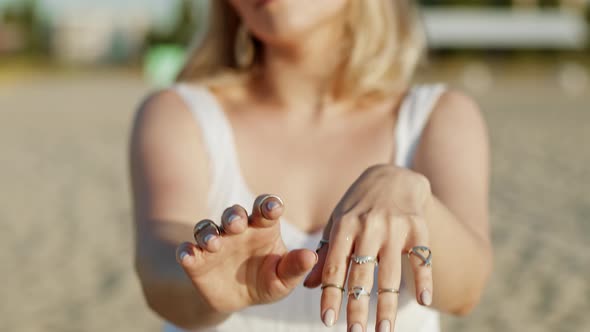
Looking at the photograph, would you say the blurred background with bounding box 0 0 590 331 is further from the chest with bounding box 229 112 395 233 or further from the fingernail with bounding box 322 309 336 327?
the fingernail with bounding box 322 309 336 327

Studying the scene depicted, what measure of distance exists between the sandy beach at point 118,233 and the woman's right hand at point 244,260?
3151 millimetres

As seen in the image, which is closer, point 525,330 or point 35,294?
point 525,330

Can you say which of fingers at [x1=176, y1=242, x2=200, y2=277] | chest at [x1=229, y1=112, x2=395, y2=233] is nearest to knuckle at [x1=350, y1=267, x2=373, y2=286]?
fingers at [x1=176, y1=242, x2=200, y2=277]

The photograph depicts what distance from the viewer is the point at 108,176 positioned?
28.9ft

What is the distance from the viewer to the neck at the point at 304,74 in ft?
6.56

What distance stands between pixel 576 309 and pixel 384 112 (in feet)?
9.47

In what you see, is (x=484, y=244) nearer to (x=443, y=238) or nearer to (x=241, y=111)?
(x=443, y=238)

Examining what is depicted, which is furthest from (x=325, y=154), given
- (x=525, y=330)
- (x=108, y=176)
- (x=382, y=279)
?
(x=108, y=176)

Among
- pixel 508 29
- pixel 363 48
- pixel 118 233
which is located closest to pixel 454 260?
pixel 363 48

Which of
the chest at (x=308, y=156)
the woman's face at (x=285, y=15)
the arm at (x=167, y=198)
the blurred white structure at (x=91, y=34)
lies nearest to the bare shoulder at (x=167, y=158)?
the arm at (x=167, y=198)

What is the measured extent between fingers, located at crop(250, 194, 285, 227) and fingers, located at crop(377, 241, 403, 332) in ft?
0.60

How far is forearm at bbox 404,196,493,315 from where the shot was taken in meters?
1.29

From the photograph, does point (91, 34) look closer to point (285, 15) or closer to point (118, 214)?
point (118, 214)

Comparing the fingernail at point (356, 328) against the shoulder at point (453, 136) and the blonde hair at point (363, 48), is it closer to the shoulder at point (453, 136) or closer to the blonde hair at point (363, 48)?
the shoulder at point (453, 136)
